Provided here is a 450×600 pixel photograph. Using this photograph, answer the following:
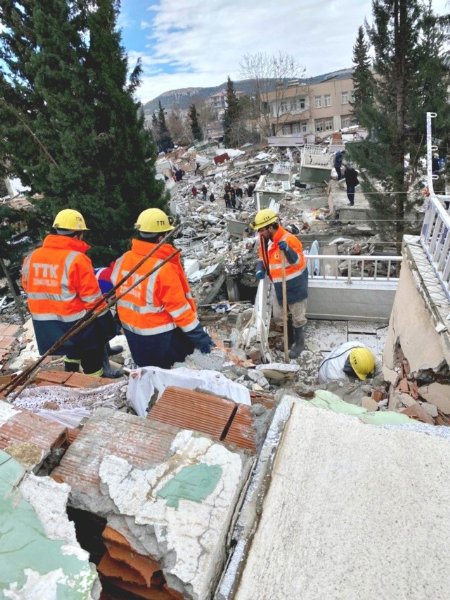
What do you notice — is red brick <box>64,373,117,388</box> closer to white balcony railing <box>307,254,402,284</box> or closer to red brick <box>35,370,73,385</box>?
red brick <box>35,370,73,385</box>

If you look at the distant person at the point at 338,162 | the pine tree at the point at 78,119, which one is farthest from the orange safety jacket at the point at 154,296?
the distant person at the point at 338,162

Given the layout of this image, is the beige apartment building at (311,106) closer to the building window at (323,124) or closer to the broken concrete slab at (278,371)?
the building window at (323,124)

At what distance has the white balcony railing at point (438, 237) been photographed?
12.0 ft

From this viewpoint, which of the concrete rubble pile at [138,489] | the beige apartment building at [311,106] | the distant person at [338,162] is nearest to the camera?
the concrete rubble pile at [138,489]

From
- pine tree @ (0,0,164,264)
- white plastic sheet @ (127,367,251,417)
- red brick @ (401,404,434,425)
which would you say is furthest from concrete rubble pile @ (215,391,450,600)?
pine tree @ (0,0,164,264)

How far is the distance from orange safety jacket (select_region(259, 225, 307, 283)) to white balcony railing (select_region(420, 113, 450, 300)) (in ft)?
5.24

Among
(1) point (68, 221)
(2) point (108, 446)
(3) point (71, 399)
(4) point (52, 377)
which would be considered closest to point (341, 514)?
(2) point (108, 446)

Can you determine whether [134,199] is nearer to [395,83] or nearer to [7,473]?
[395,83]

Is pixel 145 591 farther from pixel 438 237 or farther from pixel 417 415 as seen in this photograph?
pixel 438 237

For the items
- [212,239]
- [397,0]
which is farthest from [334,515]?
[212,239]

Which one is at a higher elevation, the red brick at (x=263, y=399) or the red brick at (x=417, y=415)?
the red brick at (x=263, y=399)

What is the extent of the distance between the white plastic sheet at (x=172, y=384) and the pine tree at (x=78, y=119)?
763cm

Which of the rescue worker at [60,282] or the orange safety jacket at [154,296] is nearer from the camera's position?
the orange safety jacket at [154,296]

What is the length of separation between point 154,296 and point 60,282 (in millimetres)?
A: 903
